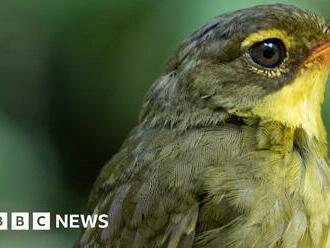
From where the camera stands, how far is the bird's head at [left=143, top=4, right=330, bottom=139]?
192 cm

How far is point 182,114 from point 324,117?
31 cm

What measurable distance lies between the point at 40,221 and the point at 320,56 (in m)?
0.54

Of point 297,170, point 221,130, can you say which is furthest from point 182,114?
point 297,170

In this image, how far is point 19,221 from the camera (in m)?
2.04

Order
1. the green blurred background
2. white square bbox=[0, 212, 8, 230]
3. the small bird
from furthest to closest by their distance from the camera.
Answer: the green blurred background → white square bbox=[0, 212, 8, 230] → the small bird

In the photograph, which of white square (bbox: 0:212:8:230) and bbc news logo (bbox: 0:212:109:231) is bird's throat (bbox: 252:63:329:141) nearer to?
bbc news logo (bbox: 0:212:109:231)

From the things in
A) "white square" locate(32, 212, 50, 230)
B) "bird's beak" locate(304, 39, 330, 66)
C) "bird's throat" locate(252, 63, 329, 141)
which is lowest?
"white square" locate(32, 212, 50, 230)

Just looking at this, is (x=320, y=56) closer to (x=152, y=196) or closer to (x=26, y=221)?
(x=152, y=196)

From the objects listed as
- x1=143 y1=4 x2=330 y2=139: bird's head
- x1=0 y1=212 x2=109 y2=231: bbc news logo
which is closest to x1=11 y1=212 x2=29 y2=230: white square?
x1=0 y1=212 x2=109 y2=231: bbc news logo

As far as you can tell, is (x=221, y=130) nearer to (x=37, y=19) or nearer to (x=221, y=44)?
(x=221, y=44)

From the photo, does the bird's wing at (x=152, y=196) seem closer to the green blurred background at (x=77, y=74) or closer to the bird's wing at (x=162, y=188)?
the bird's wing at (x=162, y=188)

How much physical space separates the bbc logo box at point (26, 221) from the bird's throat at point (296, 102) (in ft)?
1.33

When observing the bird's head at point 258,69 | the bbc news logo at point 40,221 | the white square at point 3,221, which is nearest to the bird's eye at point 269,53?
the bird's head at point 258,69

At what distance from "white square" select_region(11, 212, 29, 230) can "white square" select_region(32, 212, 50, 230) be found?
12 millimetres
